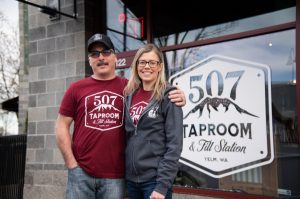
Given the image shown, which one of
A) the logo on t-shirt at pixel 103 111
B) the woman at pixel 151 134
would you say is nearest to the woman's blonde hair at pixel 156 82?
the woman at pixel 151 134

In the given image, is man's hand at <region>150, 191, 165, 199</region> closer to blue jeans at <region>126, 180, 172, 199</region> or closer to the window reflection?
blue jeans at <region>126, 180, 172, 199</region>

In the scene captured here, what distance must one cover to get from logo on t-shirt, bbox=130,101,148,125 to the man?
17 cm

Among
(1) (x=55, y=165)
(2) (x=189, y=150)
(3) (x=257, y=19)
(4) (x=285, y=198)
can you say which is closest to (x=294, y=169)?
(4) (x=285, y=198)

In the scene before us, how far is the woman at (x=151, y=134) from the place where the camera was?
2.37 m

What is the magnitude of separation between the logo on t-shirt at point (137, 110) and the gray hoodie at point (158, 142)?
0.13 feet

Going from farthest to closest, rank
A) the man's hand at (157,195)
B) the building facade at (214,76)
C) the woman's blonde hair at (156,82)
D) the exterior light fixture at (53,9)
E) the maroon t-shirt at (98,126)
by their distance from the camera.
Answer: the exterior light fixture at (53,9) → the building facade at (214,76) → the maroon t-shirt at (98,126) → the woman's blonde hair at (156,82) → the man's hand at (157,195)

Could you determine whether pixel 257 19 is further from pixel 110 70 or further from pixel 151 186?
pixel 151 186

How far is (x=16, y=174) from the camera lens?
269 inches

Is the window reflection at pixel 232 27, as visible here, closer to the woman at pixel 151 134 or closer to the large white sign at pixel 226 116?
the large white sign at pixel 226 116

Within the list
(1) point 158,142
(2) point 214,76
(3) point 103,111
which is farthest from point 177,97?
(2) point 214,76

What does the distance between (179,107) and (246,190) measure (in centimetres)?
237

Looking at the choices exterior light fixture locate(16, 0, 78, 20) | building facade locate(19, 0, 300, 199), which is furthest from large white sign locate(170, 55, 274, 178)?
exterior light fixture locate(16, 0, 78, 20)

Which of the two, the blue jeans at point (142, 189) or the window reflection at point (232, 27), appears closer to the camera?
the blue jeans at point (142, 189)

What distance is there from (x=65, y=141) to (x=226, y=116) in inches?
93.5
